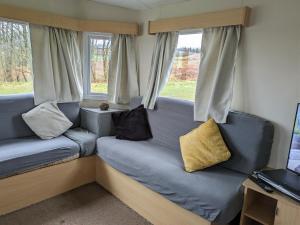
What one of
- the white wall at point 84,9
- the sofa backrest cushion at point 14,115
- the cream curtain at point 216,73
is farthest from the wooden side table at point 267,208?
the white wall at point 84,9

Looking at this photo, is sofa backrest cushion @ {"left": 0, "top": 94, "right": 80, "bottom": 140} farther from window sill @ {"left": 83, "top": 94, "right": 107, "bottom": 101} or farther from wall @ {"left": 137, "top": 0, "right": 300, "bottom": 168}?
wall @ {"left": 137, "top": 0, "right": 300, "bottom": 168}

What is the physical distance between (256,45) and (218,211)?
1.51 m

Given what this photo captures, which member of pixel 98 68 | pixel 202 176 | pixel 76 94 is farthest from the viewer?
pixel 98 68

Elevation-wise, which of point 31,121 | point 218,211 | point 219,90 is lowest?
point 218,211

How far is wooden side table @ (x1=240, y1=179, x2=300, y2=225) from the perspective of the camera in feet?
4.85

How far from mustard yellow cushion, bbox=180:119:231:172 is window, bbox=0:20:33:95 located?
2.15 meters

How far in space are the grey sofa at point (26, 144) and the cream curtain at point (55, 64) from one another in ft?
0.55

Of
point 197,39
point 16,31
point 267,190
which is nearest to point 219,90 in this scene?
point 197,39

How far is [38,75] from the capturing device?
279cm

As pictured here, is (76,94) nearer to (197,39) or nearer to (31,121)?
(31,121)

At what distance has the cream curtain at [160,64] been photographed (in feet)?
9.06

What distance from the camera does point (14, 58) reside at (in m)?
2.74

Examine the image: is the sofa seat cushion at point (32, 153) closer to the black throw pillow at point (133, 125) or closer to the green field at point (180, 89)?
the black throw pillow at point (133, 125)

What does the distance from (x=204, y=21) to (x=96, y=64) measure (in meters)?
1.66
